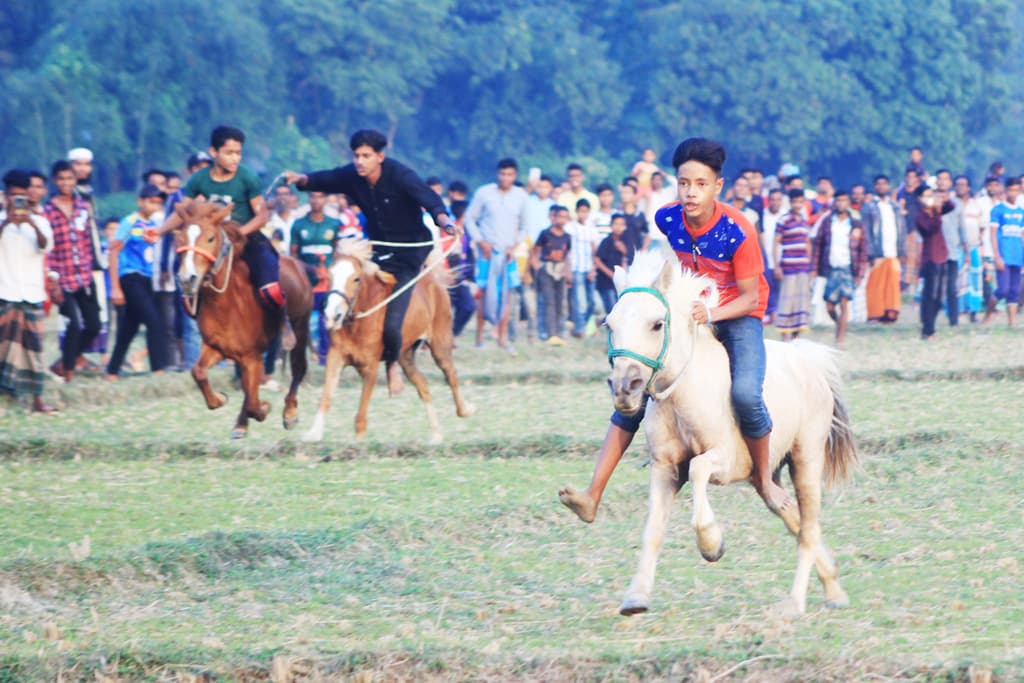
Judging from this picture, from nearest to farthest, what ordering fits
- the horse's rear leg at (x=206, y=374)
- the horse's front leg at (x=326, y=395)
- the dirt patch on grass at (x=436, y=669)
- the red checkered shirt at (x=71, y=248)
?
the dirt patch on grass at (x=436, y=669), the horse's rear leg at (x=206, y=374), the horse's front leg at (x=326, y=395), the red checkered shirt at (x=71, y=248)

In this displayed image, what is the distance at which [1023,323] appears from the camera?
24266 mm

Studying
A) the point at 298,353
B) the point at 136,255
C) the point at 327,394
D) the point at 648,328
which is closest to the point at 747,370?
the point at 648,328

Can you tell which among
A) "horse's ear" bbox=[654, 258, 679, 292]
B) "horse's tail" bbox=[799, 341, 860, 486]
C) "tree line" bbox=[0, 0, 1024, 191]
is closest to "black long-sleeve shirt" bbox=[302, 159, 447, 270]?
"horse's tail" bbox=[799, 341, 860, 486]

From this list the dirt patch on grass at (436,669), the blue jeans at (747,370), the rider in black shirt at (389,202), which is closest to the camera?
the dirt patch on grass at (436,669)

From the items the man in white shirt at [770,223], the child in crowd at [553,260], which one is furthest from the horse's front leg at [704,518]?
the man in white shirt at [770,223]

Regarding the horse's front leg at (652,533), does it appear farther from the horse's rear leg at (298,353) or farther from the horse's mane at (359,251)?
the horse's rear leg at (298,353)

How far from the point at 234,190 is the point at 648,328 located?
22.5 feet

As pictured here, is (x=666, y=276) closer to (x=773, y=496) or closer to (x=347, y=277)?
(x=773, y=496)

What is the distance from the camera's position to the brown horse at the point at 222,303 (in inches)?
493

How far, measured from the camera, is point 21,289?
48.8 ft

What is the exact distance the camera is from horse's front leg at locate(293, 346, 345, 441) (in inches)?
517

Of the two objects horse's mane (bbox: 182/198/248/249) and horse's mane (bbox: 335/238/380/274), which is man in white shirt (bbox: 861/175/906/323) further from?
horse's mane (bbox: 182/198/248/249)

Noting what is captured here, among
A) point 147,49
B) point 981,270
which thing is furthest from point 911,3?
point 981,270

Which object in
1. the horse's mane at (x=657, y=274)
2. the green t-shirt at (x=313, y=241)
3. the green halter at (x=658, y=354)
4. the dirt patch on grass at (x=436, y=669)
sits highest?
the green t-shirt at (x=313, y=241)
